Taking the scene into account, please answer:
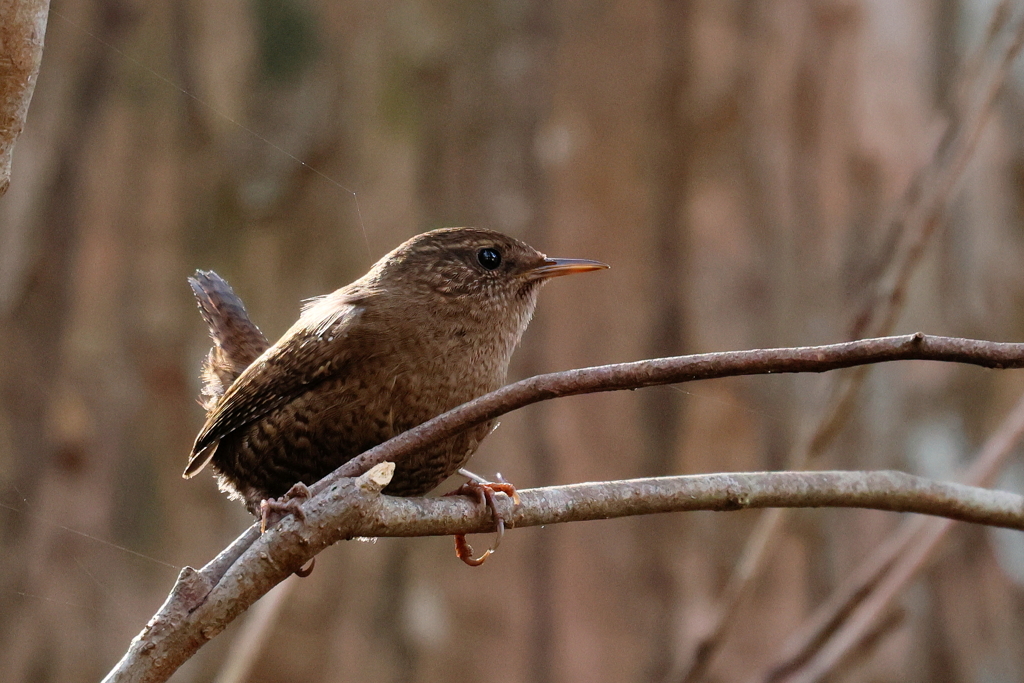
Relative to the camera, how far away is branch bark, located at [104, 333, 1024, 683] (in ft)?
4.48

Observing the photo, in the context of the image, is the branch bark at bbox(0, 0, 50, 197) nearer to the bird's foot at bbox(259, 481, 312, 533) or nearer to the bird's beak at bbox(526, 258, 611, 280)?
the bird's foot at bbox(259, 481, 312, 533)

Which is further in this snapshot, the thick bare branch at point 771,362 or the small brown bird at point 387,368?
the small brown bird at point 387,368

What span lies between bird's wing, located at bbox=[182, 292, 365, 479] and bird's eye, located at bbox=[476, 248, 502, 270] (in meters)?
0.31

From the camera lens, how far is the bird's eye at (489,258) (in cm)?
237

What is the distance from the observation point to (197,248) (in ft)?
13.4

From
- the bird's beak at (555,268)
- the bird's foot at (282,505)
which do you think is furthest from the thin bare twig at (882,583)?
the bird's foot at (282,505)

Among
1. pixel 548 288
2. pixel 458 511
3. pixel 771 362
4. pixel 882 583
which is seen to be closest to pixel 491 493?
pixel 458 511

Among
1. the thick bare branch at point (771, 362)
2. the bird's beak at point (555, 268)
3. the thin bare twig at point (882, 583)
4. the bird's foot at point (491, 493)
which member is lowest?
the thin bare twig at point (882, 583)

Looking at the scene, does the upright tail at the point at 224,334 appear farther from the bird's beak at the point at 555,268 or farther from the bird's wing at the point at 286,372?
the bird's beak at the point at 555,268

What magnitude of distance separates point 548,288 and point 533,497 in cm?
292

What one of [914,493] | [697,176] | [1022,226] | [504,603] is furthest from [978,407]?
[914,493]

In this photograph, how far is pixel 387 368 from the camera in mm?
2049

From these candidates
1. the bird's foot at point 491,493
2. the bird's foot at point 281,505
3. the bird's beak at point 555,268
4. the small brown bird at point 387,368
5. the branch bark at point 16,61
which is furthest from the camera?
the bird's beak at point 555,268

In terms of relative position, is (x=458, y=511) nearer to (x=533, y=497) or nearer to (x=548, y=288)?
(x=533, y=497)
